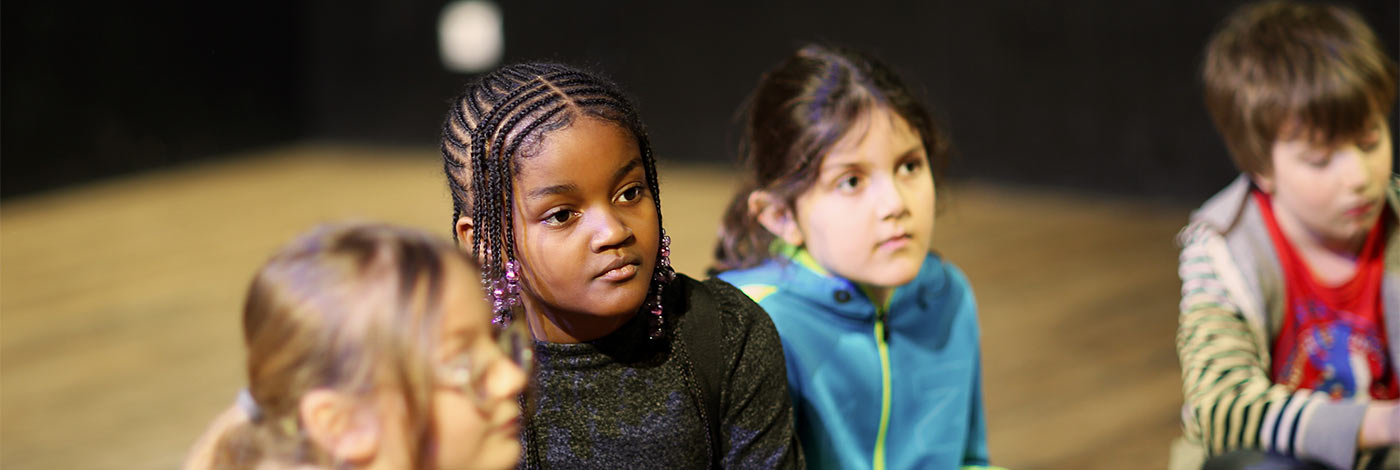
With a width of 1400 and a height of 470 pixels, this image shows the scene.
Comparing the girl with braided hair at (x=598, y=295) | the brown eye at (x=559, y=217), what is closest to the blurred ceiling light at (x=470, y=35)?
the girl with braided hair at (x=598, y=295)

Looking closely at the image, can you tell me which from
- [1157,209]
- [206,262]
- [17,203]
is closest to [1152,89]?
[1157,209]

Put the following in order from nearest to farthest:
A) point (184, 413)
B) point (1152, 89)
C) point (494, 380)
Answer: point (494, 380) < point (184, 413) < point (1152, 89)

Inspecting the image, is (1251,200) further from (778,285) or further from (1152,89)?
(1152,89)

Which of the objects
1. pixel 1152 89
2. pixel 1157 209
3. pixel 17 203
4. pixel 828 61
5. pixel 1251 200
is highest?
pixel 828 61

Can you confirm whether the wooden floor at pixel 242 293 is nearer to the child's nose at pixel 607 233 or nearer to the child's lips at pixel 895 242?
the child's lips at pixel 895 242

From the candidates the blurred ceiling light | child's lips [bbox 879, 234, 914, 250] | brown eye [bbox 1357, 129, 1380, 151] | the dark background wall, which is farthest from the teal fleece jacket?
the blurred ceiling light

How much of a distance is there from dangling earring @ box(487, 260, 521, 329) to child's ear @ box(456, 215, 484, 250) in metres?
0.05

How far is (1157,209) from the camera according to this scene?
15.7ft

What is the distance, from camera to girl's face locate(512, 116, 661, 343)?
1.24 m

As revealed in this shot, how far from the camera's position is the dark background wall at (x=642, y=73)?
4.82m

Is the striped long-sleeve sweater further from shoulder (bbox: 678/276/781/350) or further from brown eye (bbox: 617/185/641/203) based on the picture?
brown eye (bbox: 617/185/641/203)

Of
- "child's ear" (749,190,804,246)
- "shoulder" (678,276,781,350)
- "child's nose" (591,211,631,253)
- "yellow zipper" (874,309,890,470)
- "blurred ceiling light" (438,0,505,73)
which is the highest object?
"child's nose" (591,211,631,253)

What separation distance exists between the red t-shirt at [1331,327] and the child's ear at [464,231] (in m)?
Answer: 1.11

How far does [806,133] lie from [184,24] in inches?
212
